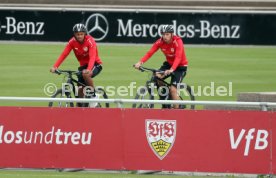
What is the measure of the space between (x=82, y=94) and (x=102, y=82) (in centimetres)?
791

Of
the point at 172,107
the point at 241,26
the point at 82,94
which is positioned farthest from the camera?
the point at 241,26

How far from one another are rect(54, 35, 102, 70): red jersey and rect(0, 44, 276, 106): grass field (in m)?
5.00

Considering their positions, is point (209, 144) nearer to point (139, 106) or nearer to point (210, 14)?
point (139, 106)

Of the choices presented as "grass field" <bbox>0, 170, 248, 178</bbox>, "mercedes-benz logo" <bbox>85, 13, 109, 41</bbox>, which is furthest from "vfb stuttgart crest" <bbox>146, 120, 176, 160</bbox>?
"mercedes-benz logo" <bbox>85, 13, 109, 41</bbox>

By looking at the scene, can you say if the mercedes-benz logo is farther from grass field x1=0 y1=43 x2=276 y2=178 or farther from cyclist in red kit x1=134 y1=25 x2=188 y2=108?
cyclist in red kit x1=134 y1=25 x2=188 y2=108

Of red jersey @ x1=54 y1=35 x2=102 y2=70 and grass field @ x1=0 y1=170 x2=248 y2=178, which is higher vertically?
red jersey @ x1=54 y1=35 x2=102 y2=70

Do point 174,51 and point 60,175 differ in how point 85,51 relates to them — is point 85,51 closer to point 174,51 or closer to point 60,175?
point 174,51

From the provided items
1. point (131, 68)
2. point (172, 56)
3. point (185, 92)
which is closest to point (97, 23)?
point (131, 68)

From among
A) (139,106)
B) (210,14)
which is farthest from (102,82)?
(139,106)

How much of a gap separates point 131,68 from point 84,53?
35.0 ft

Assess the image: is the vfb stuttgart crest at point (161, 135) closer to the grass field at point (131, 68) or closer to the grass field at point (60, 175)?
the grass field at point (60, 175)

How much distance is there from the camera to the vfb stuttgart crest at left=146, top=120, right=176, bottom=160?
49.6 feet

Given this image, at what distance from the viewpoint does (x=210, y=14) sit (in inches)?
1310

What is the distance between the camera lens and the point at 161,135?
15156mm
